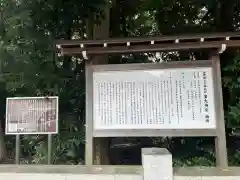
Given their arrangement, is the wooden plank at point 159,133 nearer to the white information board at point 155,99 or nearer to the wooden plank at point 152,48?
the white information board at point 155,99

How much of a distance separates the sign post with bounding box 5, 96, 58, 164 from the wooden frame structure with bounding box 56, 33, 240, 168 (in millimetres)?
724

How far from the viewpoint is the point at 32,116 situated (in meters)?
5.45

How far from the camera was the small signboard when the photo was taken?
5383 millimetres

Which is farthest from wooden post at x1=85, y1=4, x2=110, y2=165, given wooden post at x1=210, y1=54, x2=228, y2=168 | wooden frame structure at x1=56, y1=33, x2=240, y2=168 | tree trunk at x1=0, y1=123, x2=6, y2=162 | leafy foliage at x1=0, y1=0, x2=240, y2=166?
tree trunk at x1=0, y1=123, x2=6, y2=162

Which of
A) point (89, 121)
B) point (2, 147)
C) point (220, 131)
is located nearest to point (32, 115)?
point (89, 121)

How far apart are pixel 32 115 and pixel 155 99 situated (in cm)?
229

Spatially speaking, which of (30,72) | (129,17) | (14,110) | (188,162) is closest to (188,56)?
(129,17)

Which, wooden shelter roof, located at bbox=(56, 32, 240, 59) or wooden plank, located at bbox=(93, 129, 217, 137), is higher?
wooden shelter roof, located at bbox=(56, 32, 240, 59)

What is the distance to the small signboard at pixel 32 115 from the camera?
5383 millimetres

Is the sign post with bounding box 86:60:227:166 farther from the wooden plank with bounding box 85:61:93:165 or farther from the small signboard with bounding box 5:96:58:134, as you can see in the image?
the small signboard with bounding box 5:96:58:134

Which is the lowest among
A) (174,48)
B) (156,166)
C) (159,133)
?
(156,166)

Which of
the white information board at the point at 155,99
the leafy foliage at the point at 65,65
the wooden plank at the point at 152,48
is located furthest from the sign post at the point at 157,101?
the leafy foliage at the point at 65,65

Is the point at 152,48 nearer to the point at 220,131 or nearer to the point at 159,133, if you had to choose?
the point at 159,133

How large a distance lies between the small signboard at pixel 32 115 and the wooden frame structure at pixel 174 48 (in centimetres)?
72
